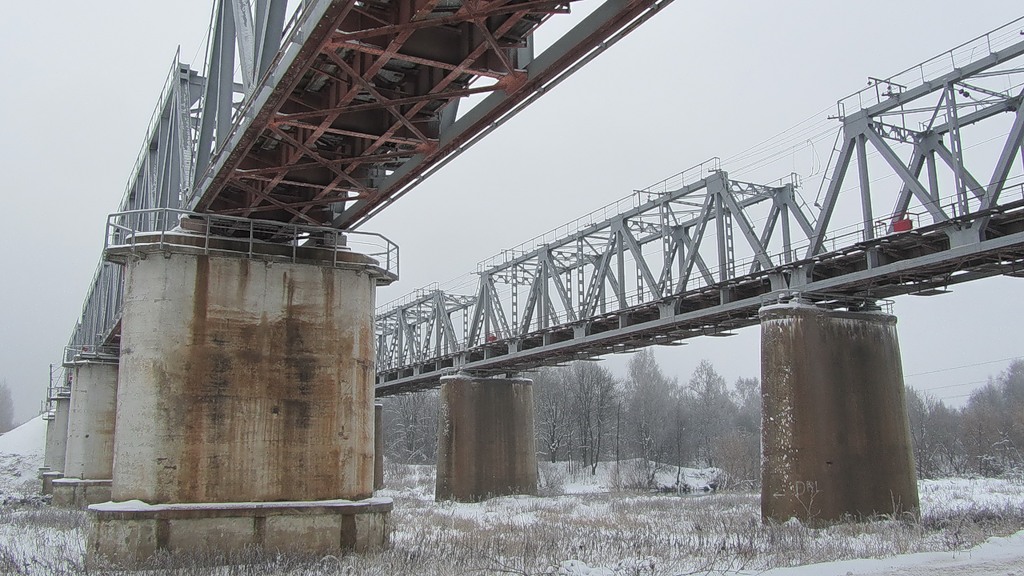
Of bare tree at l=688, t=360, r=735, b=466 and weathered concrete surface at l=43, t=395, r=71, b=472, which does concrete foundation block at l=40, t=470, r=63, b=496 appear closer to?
weathered concrete surface at l=43, t=395, r=71, b=472

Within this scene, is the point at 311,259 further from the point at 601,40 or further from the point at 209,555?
the point at 601,40

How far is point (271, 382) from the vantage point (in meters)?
17.7

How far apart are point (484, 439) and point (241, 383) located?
1177 inches

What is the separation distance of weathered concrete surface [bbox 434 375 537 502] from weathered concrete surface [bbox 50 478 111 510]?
54.4ft

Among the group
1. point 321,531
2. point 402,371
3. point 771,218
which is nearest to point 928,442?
point 402,371

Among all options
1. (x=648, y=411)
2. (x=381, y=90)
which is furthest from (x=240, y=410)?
(x=648, y=411)

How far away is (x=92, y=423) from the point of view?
39.5 m

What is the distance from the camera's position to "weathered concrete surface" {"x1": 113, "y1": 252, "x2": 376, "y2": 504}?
16.8m

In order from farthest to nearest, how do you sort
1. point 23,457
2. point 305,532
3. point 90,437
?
point 23,457 < point 90,437 < point 305,532

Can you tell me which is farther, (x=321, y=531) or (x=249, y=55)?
(x=321, y=531)

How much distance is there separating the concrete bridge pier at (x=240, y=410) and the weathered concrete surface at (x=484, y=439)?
27.4 m

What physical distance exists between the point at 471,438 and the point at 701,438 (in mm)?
65951

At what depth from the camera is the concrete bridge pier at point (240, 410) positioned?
16.6 m

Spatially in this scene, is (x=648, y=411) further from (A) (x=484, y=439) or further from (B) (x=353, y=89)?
(B) (x=353, y=89)
